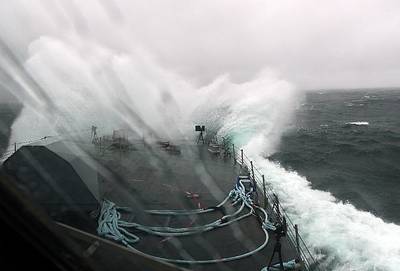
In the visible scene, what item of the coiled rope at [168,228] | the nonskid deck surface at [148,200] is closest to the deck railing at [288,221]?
the nonskid deck surface at [148,200]

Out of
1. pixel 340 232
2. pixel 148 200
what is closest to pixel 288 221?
pixel 340 232

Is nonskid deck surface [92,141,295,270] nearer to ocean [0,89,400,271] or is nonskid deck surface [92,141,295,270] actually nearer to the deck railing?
the deck railing

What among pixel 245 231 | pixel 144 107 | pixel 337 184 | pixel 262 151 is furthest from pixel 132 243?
pixel 144 107

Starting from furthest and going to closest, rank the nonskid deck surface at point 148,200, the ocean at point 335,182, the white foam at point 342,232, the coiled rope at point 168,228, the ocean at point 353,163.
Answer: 1. the ocean at point 353,163
2. the ocean at point 335,182
3. the white foam at point 342,232
4. the coiled rope at point 168,228
5. the nonskid deck surface at point 148,200

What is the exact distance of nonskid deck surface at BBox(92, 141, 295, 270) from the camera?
29.7 ft

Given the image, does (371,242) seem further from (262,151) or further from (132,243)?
(262,151)

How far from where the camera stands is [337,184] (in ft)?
78.0

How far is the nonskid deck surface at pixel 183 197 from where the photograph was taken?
9.06 m

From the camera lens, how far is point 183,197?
1350 cm

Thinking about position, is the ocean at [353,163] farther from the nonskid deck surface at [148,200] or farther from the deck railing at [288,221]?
the nonskid deck surface at [148,200]

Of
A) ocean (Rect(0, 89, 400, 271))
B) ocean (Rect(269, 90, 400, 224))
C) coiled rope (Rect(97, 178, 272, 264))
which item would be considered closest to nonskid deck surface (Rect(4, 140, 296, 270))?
coiled rope (Rect(97, 178, 272, 264))

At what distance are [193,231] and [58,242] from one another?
810cm

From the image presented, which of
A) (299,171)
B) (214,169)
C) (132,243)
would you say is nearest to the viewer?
(132,243)

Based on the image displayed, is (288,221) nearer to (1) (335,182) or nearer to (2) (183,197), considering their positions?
(2) (183,197)
